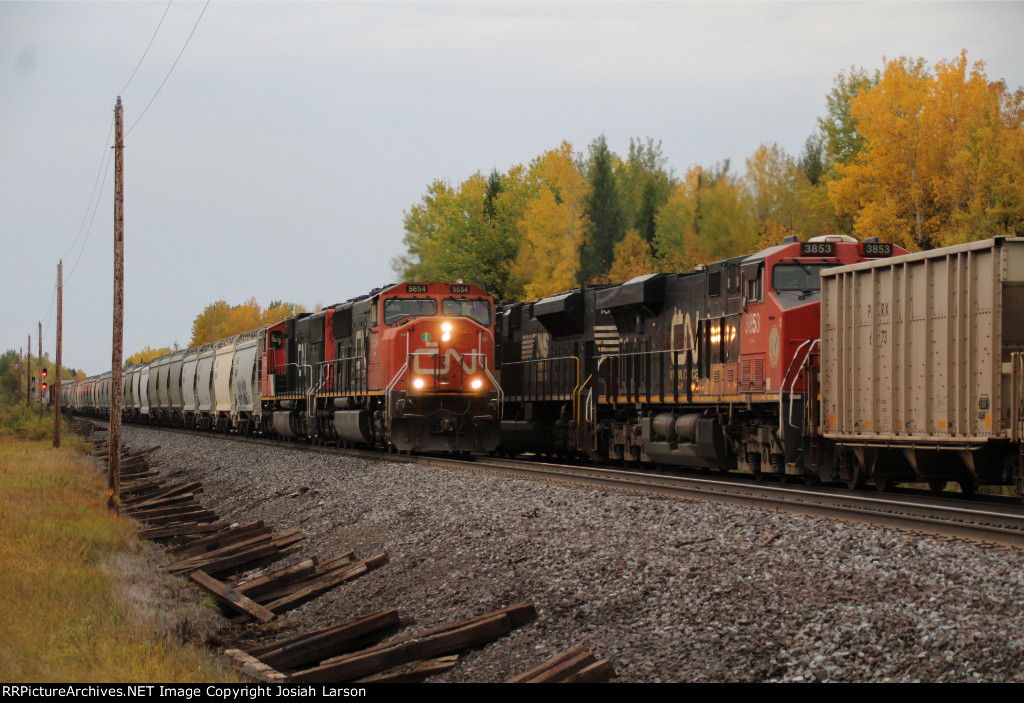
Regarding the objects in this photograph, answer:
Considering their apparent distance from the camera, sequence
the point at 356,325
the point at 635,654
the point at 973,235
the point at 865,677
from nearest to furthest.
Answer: the point at 865,677
the point at 635,654
the point at 356,325
the point at 973,235

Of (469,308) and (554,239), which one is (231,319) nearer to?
(554,239)

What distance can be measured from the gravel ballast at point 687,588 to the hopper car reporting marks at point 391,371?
765 cm

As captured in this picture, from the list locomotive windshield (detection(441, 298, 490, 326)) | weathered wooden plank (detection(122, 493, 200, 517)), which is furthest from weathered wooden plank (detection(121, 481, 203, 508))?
locomotive windshield (detection(441, 298, 490, 326))

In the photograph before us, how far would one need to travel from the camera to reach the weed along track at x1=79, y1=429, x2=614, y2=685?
8.30 meters

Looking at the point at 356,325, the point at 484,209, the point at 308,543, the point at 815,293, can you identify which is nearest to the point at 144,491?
the point at 356,325

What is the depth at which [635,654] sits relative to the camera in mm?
7605

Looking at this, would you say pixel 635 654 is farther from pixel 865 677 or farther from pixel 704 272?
pixel 704 272

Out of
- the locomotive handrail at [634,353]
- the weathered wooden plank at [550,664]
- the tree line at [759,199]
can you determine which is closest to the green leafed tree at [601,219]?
the tree line at [759,199]

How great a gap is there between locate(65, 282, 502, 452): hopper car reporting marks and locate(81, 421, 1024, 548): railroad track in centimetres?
490

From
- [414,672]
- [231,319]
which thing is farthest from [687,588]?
[231,319]

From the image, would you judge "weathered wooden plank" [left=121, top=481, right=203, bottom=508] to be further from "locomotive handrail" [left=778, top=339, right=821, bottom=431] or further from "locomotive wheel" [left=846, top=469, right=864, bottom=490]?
"locomotive wheel" [left=846, top=469, right=864, bottom=490]

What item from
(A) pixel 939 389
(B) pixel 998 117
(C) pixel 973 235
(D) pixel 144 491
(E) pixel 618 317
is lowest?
(D) pixel 144 491

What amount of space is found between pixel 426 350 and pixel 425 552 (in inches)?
418

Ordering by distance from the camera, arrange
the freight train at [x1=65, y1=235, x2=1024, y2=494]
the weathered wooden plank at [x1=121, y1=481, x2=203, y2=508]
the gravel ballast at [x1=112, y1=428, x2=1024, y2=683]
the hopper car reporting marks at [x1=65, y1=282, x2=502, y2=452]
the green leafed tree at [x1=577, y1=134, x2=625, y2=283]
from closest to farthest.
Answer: the gravel ballast at [x1=112, y1=428, x2=1024, y2=683], the freight train at [x1=65, y1=235, x2=1024, y2=494], the weathered wooden plank at [x1=121, y1=481, x2=203, y2=508], the hopper car reporting marks at [x1=65, y1=282, x2=502, y2=452], the green leafed tree at [x1=577, y1=134, x2=625, y2=283]
